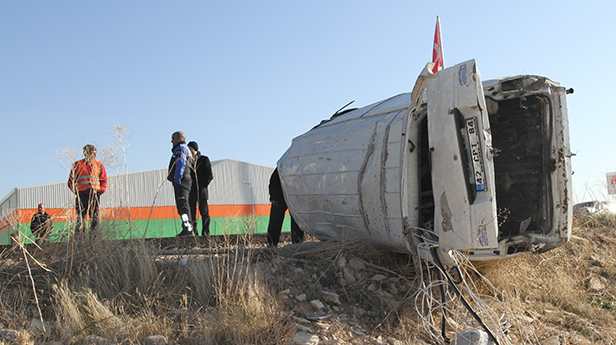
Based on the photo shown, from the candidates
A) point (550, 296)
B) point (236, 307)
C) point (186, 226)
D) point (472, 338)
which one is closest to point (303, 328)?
point (236, 307)

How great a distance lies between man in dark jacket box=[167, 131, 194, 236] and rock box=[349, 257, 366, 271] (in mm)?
3362

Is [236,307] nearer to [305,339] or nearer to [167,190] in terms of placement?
[305,339]

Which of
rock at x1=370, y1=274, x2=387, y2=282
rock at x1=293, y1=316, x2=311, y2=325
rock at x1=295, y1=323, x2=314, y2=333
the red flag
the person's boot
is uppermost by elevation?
the red flag

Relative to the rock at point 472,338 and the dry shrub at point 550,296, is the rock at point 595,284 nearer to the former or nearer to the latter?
the dry shrub at point 550,296

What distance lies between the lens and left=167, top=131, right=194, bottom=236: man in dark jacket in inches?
346

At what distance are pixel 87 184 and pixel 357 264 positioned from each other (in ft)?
12.1

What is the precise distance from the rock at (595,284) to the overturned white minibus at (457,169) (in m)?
1.58

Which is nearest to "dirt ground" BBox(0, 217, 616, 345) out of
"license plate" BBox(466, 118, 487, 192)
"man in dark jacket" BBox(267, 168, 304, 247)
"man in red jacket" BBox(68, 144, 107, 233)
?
"man in red jacket" BBox(68, 144, 107, 233)

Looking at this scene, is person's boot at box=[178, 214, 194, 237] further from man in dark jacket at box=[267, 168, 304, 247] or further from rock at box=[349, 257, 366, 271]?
rock at box=[349, 257, 366, 271]

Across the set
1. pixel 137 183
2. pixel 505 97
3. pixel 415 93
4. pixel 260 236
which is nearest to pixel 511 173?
pixel 505 97

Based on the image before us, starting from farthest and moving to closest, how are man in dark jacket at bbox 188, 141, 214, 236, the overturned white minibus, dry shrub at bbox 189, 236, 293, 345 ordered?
man in dark jacket at bbox 188, 141, 214, 236, the overturned white minibus, dry shrub at bbox 189, 236, 293, 345

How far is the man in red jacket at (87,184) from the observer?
610 centimetres

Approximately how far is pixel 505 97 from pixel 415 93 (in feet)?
2.74

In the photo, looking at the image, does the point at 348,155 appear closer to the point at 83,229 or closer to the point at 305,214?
the point at 305,214
